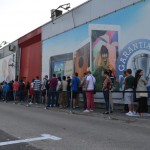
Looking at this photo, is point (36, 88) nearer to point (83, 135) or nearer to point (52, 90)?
point (52, 90)

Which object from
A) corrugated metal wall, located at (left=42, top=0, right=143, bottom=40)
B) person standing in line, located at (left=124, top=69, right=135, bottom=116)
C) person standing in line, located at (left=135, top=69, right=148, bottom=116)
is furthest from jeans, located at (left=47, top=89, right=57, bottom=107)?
person standing in line, located at (left=135, top=69, right=148, bottom=116)

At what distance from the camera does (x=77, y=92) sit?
17.7m

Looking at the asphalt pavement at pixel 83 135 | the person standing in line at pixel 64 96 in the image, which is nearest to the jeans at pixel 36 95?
the person standing in line at pixel 64 96

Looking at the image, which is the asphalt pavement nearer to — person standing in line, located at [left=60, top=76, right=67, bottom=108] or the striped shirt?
person standing in line, located at [left=60, top=76, right=67, bottom=108]

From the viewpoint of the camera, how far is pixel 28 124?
39.2 feet

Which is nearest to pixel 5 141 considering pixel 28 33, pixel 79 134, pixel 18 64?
pixel 79 134

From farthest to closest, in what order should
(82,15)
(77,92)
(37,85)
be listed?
(37,85) → (82,15) → (77,92)

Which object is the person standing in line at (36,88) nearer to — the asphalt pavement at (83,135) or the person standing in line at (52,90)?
the person standing in line at (52,90)

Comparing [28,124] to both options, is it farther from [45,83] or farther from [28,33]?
[28,33]

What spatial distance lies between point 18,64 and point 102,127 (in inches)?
881

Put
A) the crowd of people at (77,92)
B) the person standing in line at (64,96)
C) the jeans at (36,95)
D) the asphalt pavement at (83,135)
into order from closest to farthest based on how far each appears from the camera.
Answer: the asphalt pavement at (83,135) → the crowd of people at (77,92) → the person standing in line at (64,96) → the jeans at (36,95)

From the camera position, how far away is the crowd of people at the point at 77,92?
13914mm

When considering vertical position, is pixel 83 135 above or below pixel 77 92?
below

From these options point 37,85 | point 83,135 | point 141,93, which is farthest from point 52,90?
point 83,135
